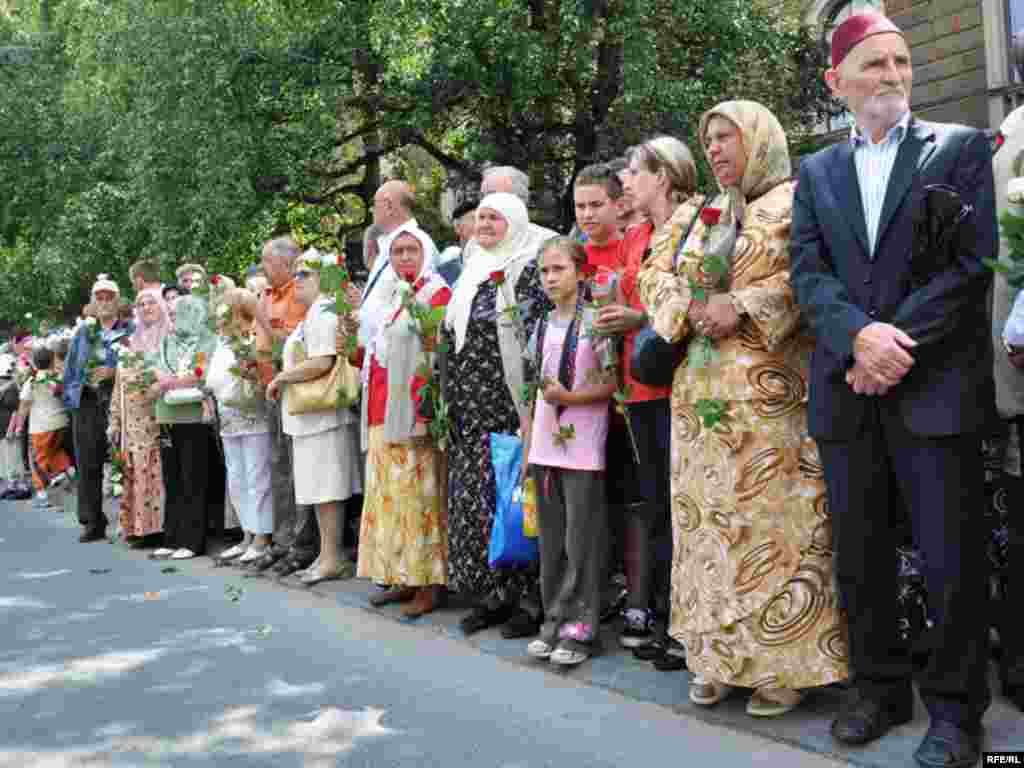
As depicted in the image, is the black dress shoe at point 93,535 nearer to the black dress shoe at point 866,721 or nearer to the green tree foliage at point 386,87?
the green tree foliage at point 386,87

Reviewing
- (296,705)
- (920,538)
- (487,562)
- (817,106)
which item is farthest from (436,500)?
(817,106)

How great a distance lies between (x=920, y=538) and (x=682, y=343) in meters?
1.29

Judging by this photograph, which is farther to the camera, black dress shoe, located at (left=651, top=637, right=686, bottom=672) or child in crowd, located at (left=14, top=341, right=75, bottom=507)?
child in crowd, located at (left=14, top=341, right=75, bottom=507)

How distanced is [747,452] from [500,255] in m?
2.38

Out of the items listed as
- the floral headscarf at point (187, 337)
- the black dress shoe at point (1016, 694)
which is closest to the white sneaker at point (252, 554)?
the floral headscarf at point (187, 337)

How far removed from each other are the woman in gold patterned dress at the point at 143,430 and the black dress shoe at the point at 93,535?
111 centimetres

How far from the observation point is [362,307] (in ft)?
26.1

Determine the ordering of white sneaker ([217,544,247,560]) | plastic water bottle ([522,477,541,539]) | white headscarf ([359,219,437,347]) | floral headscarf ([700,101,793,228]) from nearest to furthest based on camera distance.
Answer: floral headscarf ([700,101,793,228])
plastic water bottle ([522,477,541,539])
white headscarf ([359,219,437,347])
white sneaker ([217,544,247,560])

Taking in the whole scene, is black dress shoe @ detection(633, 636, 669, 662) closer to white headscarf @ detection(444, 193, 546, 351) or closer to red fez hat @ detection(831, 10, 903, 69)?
white headscarf @ detection(444, 193, 546, 351)

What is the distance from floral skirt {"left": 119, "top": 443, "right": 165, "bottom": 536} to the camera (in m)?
10.7

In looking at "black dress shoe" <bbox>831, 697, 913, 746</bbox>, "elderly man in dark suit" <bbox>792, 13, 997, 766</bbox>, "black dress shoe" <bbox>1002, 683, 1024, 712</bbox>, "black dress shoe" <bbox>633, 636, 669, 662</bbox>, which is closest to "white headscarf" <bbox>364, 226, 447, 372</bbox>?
"black dress shoe" <bbox>633, 636, 669, 662</bbox>

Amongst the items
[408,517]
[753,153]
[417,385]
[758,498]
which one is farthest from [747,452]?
[408,517]

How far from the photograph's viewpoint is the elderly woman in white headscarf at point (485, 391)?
6.51 m

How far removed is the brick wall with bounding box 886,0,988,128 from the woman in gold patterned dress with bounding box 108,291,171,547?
9897 millimetres
